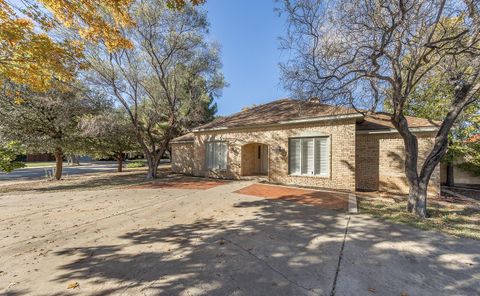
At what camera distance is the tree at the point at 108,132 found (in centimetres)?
1327

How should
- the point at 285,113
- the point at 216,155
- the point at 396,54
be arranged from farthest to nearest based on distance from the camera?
1. the point at 216,155
2. the point at 285,113
3. the point at 396,54

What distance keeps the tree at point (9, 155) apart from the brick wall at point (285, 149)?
10348mm

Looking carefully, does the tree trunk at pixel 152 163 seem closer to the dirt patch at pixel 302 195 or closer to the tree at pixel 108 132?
the tree at pixel 108 132

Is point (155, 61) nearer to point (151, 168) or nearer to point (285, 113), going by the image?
point (151, 168)

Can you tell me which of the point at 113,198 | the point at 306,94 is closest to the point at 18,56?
the point at 113,198

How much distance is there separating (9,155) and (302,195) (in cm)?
1593

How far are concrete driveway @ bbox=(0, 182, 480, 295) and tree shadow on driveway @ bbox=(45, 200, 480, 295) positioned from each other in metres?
0.02

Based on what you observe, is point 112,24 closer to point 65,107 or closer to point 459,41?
point 65,107

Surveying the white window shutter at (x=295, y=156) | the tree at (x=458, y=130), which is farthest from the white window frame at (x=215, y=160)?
the tree at (x=458, y=130)

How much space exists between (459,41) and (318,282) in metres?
7.77

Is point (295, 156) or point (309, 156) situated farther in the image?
point (295, 156)

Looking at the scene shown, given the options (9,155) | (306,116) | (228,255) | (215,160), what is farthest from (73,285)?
(9,155)

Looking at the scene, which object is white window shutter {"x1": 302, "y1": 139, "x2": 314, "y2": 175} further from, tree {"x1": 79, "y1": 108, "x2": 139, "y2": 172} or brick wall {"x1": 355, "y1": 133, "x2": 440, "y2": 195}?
tree {"x1": 79, "y1": 108, "x2": 139, "y2": 172}

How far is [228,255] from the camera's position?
13.0 ft
